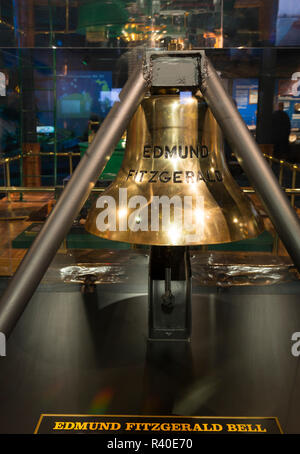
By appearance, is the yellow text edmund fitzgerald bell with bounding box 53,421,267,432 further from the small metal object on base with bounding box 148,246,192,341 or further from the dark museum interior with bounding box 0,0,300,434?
the small metal object on base with bounding box 148,246,192,341

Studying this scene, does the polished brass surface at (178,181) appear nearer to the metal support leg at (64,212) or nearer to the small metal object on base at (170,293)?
the metal support leg at (64,212)

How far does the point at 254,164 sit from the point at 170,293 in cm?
80

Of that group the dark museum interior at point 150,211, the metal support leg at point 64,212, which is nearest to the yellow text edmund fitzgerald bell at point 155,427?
the dark museum interior at point 150,211

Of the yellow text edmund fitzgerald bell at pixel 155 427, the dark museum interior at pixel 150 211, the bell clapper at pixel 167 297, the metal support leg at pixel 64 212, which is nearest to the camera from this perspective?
the metal support leg at pixel 64 212

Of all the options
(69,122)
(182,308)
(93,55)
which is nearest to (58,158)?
(69,122)

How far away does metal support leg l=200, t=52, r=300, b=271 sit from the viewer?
1.08 meters

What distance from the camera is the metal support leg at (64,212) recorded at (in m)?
Answer: 1.02

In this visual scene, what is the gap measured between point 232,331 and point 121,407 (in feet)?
2.18

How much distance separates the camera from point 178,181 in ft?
4.64

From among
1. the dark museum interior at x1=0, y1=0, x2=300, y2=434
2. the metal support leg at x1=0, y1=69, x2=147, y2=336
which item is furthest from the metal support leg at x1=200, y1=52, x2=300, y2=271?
the metal support leg at x1=0, y1=69, x2=147, y2=336

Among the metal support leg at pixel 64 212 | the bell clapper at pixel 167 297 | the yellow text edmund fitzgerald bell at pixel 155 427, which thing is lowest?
the yellow text edmund fitzgerald bell at pixel 155 427

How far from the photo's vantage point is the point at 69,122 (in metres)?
2.40

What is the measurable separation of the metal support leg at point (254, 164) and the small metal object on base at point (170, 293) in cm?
71

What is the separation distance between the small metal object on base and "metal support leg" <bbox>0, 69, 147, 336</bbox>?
721 millimetres
